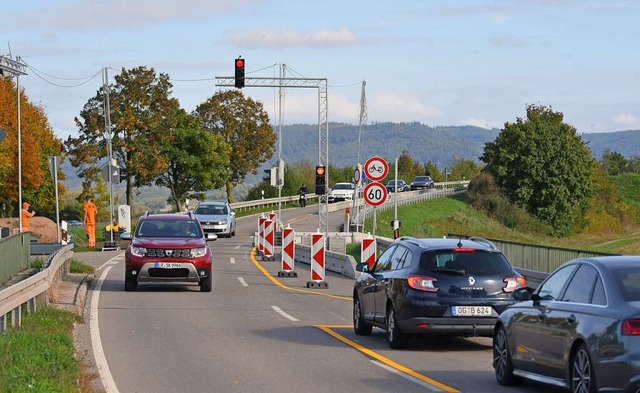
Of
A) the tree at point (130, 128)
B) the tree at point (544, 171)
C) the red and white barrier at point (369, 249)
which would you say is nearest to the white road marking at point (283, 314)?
the red and white barrier at point (369, 249)

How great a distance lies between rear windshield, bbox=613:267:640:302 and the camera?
9.59 metres

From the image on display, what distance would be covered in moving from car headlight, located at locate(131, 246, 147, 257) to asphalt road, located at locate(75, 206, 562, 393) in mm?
850

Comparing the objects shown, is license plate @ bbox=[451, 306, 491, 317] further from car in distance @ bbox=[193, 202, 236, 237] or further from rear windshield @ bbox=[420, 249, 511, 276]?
car in distance @ bbox=[193, 202, 236, 237]

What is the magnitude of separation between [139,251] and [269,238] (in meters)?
13.7

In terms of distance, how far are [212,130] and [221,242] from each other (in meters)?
54.9

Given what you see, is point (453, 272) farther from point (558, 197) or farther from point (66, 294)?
point (558, 197)

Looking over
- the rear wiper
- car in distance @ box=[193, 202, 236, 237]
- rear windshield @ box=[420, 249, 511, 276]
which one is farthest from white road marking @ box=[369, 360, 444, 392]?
car in distance @ box=[193, 202, 236, 237]

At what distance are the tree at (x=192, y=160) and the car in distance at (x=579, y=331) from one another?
8099cm

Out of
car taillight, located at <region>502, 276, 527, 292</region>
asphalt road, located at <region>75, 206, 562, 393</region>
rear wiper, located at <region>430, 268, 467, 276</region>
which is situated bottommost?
asphalt road, located at <region>75, 206, 562, 393</region>

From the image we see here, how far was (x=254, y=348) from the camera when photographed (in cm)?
1519

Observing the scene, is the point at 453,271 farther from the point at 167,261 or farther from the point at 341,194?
the point at 341,194

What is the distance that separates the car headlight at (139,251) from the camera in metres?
24.4

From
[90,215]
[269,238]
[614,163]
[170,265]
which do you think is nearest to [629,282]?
[170,265]

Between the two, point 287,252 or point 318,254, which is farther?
point 287,252
